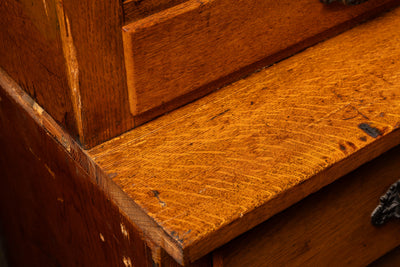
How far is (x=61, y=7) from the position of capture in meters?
0.54

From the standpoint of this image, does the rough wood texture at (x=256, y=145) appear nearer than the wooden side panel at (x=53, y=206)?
Yes

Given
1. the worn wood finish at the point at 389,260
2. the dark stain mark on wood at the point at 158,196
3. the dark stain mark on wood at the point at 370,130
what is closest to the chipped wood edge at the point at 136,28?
the dark stain mark on wood at the point at 158,196

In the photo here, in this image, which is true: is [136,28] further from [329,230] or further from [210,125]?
[329,230]

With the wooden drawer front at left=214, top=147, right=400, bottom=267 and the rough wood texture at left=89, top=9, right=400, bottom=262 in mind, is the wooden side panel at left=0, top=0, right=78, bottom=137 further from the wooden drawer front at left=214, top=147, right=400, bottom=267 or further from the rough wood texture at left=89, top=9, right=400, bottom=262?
the wooden drawer front at left=214, top=147, right=400, bottom=267

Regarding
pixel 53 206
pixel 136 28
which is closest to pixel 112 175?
pixel 136 28

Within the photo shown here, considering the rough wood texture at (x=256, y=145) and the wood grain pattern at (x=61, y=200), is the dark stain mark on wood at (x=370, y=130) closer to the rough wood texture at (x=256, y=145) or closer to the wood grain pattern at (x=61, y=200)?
the rough wood texture at (x=256, y=145)

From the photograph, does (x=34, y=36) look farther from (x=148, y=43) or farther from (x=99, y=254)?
(x=99, y=254)

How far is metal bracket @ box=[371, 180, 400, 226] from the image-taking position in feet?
2.34

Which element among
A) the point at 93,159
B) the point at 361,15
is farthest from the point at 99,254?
the point at 361,15

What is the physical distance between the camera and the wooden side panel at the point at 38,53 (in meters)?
0.59

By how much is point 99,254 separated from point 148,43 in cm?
29

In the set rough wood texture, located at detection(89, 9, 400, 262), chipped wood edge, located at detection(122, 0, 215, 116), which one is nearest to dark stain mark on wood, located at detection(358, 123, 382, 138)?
rough wood texture, located at detection(89, 9, 400, 262)

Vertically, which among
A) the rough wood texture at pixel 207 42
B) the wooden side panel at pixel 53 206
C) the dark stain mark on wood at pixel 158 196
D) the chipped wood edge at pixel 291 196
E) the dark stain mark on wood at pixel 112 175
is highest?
the rough wood texture at pixel 207 42

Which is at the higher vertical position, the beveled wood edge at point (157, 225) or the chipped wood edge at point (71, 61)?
the chipped wood edge at point (71, 61)
